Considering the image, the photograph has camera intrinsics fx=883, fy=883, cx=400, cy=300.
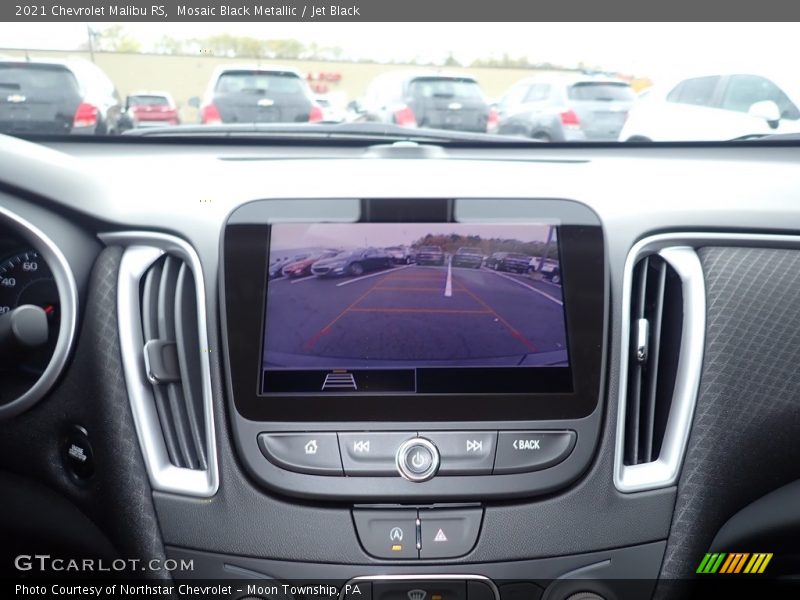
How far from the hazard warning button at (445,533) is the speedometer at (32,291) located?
1165 mm

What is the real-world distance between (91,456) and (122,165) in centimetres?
82

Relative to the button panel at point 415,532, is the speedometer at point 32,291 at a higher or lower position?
higher

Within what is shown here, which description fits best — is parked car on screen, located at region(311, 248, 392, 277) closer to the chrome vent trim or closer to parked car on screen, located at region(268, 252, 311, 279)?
parked car on screen, located at region(268, 252, 311, 279)

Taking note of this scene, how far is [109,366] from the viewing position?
2.40 metres

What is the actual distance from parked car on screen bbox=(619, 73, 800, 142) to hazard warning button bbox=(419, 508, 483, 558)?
1.34 meters

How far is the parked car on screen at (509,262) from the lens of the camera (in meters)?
2.35

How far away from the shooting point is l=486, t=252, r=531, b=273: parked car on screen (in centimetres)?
235

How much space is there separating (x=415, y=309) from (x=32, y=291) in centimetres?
113

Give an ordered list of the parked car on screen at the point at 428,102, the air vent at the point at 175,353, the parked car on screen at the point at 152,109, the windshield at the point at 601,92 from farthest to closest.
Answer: the windshield at the point at 601,92, the parked car on screen at the point at 428,102, the parked car on screen at the point at 152,109, the air vent at the point at 175,353

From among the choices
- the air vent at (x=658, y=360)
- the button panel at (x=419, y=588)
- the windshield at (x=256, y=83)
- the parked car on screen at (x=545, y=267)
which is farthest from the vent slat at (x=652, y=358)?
the windshield at (x=256, y=83)

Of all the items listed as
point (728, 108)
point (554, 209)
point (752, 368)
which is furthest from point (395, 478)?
point (728, 108)

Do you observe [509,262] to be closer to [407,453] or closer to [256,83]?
[407,453]

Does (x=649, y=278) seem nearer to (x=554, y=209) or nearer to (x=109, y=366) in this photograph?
(x=554, y=209)

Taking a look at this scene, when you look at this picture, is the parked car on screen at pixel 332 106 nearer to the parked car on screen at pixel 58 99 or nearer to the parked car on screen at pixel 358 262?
the parked car on screen at pixel 58 99
